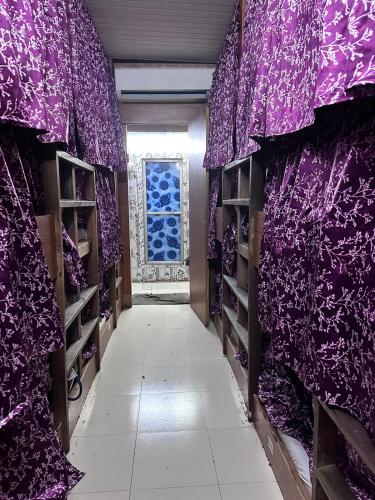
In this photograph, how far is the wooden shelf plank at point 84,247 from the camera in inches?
86.4

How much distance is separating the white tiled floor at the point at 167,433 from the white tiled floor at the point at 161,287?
6.20ft

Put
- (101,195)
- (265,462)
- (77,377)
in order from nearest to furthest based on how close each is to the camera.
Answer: (265,462), (77,377), (101,195)

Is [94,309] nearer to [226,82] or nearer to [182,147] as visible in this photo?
[226,82]

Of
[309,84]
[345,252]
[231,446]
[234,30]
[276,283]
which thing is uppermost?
[234,30]

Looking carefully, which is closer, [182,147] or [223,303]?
[223,303]

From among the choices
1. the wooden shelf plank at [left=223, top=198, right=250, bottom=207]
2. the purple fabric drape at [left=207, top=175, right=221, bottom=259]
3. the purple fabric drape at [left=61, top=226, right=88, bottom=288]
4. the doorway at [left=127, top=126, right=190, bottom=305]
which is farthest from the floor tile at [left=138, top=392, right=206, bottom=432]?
the doorway at [left=127, top=126, right=190, bottom=305]

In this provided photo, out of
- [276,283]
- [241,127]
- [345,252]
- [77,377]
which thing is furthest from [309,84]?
[77,377]

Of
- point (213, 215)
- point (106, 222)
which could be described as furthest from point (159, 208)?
point (106, 222)

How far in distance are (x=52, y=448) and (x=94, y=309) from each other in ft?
4.30

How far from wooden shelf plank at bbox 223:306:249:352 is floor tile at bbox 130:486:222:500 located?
28.6 inches

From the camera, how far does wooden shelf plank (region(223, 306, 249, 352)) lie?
2.06 meters

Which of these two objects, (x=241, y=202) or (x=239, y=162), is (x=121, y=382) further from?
(x=239, y=162)

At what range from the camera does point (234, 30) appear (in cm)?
230

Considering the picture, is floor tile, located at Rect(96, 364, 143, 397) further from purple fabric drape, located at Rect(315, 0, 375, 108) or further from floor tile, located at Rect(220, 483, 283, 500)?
purple fabric drape, located at Rect(315, 0, 375, 108)
